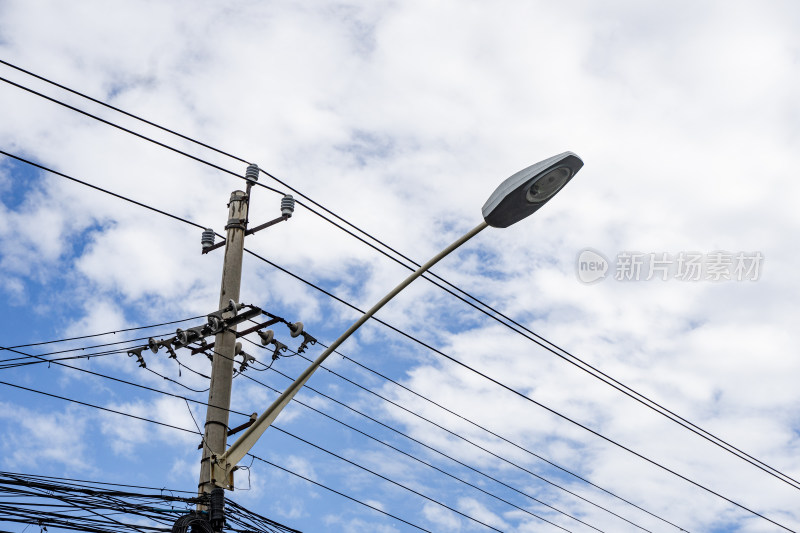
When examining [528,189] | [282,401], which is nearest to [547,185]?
[528,189]

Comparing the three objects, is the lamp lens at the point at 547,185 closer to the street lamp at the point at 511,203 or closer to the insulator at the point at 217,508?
the street lamp at the point at 511,203

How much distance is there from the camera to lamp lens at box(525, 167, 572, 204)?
9805 mm

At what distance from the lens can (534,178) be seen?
9.77 meters

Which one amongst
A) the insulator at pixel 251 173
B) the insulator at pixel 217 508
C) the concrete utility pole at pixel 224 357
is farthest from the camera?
the insulator at pixel 251 173

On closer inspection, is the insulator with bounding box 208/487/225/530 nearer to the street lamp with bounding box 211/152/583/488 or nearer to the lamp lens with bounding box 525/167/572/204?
the street lamp with bounding box 211/152/583/488

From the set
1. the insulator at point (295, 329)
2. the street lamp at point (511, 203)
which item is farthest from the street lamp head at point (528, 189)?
the insulator at point (295, 329)

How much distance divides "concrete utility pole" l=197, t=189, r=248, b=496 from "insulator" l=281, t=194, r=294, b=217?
0.54 meters

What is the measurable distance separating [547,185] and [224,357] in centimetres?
475

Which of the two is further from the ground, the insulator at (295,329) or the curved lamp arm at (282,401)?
the insulator at (295,329)

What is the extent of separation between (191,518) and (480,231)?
15.1 ft

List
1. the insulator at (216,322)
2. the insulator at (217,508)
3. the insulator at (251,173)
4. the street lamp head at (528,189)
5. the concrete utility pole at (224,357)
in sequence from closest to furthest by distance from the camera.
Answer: the street lamp head at (528,189) → the insulator at (217,508) → the concrete utility pole at (224,357) → the insulator at (216,322) → the insulator at (251,173)

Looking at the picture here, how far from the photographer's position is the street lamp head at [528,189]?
31.9 ft

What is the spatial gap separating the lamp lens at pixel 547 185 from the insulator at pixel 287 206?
14.8 ft

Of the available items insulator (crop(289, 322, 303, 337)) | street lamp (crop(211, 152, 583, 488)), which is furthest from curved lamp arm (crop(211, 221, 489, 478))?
insulator (crop(289, 322, 303, 337))
